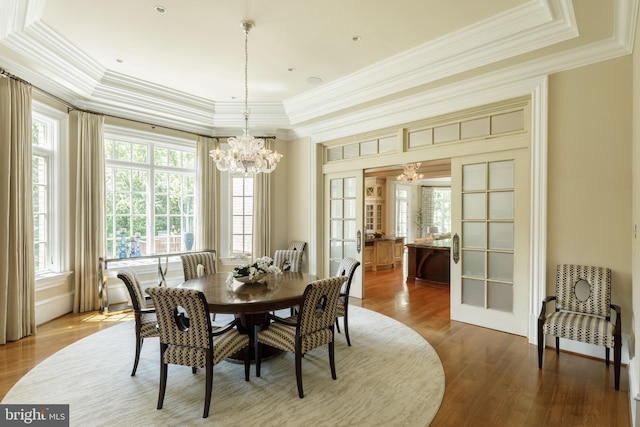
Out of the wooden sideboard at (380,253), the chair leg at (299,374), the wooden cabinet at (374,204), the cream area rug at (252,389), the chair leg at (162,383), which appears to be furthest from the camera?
the wooden cabinet at (374,204)

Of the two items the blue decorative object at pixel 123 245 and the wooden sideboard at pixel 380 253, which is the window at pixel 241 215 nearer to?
the blue decorative object at pixel 123 245

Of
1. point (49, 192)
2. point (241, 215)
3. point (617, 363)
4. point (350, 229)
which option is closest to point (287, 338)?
point (617, 363)

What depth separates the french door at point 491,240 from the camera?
13.2 feet

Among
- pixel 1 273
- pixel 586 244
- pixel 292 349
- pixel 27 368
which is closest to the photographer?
pixel 292 349

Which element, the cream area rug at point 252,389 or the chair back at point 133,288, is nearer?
the cream area rug at point 252,389

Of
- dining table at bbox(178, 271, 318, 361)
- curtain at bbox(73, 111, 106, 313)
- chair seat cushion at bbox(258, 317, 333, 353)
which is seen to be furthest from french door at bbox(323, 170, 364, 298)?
curtain at bbox(73, 111, 106, 313)

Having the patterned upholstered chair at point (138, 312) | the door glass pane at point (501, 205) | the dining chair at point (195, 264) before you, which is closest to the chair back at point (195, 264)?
the dining chair at point (195, 264)

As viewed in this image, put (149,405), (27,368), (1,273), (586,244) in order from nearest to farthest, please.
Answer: (149,405)
(27,368)
(586,244)
(1,273)

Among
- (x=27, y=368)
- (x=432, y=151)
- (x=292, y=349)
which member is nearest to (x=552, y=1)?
(x=432, y=151)

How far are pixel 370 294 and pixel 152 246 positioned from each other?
13.7 ft

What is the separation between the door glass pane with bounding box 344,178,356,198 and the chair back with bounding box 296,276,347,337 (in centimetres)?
323

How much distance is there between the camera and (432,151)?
4844mm

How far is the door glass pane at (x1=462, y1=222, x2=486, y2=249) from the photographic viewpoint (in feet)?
14.5

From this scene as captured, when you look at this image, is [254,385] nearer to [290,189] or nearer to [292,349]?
[292,349]
